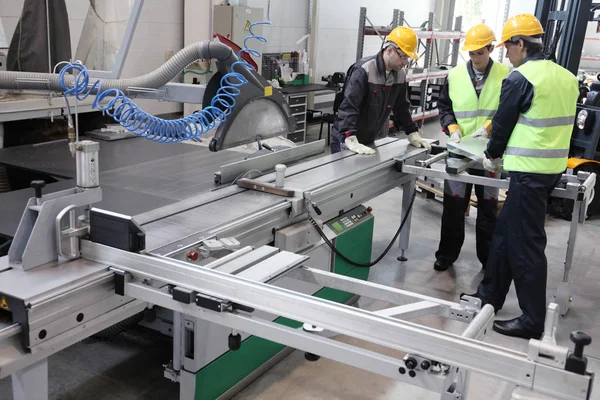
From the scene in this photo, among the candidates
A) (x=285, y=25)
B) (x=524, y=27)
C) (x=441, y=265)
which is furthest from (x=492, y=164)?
(x=285, y=25)

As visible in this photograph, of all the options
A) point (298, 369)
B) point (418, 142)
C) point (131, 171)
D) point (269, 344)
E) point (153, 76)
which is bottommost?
point (298, 369)

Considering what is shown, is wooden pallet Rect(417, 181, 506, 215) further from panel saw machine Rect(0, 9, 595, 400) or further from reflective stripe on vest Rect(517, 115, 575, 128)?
panel saw machine Rect(0, 9, 595, 400)

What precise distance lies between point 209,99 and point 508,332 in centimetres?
207

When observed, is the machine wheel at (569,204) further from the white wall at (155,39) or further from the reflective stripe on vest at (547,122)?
the white wall at (155,39)

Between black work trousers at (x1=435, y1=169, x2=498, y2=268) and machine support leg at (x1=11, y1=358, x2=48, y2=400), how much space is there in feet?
9.51

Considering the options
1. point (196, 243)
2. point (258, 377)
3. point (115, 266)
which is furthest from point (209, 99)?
point (258, 377)

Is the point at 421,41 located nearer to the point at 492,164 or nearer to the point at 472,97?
the point at 472,97

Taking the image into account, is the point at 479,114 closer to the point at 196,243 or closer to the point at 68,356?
the point at 196,243

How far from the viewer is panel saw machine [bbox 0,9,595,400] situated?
127cm

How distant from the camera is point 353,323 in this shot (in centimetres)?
132

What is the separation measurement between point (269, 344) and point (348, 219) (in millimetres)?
780

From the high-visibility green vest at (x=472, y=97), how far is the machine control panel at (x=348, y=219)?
0.95 meters

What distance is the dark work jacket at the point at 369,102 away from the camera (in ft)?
11.6

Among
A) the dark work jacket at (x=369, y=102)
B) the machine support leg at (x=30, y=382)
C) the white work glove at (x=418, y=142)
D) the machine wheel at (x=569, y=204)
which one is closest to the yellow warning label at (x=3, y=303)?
the machine support leg at (x=30, y=382)
